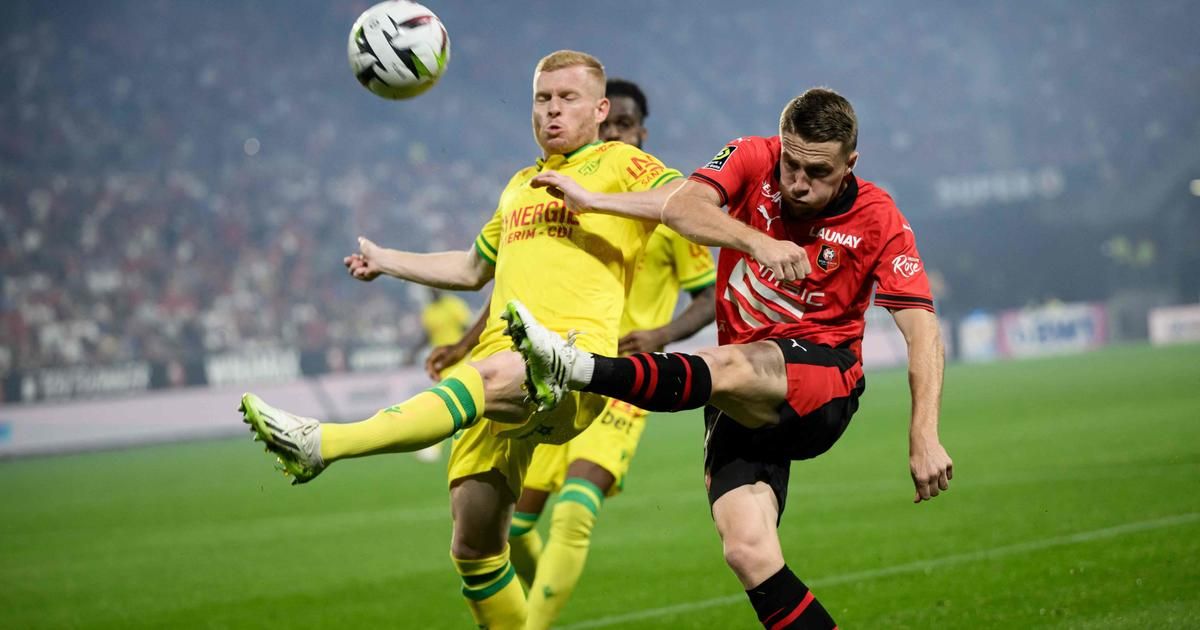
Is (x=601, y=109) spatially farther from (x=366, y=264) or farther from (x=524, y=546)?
(x=524, y=546)

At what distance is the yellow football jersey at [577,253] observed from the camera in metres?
4.71

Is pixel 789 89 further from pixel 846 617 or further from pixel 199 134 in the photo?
pixel 846 617

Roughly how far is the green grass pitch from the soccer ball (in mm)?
2820


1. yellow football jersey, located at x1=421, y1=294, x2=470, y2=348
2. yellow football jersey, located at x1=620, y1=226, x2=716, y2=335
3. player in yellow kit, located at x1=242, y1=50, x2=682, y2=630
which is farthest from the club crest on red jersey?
yellow football jersey, located at x1=421, y1=294, x2=470, y2=348

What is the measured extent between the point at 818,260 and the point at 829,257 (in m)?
0.04

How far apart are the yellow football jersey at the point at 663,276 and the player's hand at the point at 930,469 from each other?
100 inches

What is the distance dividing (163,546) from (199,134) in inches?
926

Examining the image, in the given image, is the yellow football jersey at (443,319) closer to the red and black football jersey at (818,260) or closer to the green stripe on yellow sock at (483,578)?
the green stripe on yellow sock at (483,578)

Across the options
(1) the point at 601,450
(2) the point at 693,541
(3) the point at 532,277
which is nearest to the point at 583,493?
(1) the point at 601,450

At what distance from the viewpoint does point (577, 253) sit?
15.8 ft

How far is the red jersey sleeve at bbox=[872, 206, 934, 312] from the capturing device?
4.11 m

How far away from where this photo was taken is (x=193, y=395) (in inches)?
883

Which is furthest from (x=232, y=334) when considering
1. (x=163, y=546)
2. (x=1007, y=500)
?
(x=1007, y=500)

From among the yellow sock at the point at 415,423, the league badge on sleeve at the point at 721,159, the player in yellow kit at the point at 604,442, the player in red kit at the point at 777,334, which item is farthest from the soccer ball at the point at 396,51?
the yellow sock at the point at 415,423
